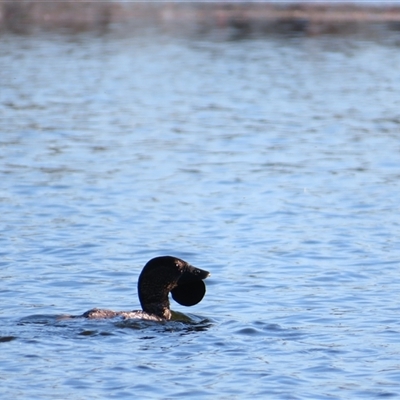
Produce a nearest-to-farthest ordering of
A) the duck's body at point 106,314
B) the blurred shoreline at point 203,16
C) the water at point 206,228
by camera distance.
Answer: the water at point 206,228 → the duck's body at point 106,314 → the blurred shoreline at point 203,16

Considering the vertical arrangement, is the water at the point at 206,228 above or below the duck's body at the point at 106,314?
below

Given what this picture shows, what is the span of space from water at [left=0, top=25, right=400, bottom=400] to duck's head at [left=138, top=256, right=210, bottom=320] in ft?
1.02

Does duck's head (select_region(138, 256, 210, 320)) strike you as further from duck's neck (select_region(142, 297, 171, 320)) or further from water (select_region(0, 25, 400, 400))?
water (select_region(0, 25, 400, 400))

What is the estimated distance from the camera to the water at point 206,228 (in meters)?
8.70

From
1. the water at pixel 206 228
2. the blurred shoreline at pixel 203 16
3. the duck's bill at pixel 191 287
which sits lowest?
the water at pixel 206 228

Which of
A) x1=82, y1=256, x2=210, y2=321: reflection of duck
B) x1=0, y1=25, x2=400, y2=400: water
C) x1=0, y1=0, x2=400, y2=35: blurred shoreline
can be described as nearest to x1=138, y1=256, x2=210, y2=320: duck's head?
x1=82, y1=256, x2=210, y2=321: reflection of duck

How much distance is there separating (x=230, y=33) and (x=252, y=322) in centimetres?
3190

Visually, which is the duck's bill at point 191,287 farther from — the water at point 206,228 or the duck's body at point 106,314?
the duck's body at point 106,314

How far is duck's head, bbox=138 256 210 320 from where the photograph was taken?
1001 cm

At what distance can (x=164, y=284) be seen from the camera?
10055 mm

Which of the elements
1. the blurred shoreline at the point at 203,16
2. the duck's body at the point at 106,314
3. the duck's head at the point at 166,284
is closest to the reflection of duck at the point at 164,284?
the duck's head at the point at 166,284

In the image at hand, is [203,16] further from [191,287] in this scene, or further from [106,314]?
[106,314]

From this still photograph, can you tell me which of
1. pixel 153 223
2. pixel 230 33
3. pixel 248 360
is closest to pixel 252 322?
pixel 248 360

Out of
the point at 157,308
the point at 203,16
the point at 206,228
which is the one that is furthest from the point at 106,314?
the point at 203,16
